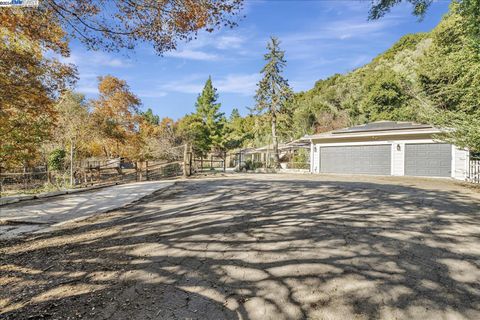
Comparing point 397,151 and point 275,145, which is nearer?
point 397,151

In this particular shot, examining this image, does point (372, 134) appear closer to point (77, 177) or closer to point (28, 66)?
point (28, 66)

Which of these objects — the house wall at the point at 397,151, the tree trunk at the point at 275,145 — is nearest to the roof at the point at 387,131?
the house wall at the point at 397,151

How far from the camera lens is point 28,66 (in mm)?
6148

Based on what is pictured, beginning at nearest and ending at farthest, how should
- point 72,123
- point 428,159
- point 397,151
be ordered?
point 72,123 → point 428,159 → point 397,151

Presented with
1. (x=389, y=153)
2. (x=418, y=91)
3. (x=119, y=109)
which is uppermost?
(x=418, y=91)

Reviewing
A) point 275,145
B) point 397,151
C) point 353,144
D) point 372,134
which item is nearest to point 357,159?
point 353,144

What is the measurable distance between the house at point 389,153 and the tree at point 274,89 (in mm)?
6625

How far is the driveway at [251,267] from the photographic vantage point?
7.45 ft

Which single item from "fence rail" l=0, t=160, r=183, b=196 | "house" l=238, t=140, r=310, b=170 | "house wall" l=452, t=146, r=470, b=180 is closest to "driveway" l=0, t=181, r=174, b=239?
"fence rail" l=0, t=160, r=183, b=196

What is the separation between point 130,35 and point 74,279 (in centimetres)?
477

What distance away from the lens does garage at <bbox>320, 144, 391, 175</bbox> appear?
16.3m

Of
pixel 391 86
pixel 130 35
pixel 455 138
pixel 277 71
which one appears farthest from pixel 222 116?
pixel 130 35

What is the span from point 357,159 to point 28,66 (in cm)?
1699

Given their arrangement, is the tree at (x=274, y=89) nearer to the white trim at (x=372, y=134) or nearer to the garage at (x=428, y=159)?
the white trim at (x=372, y=134)
